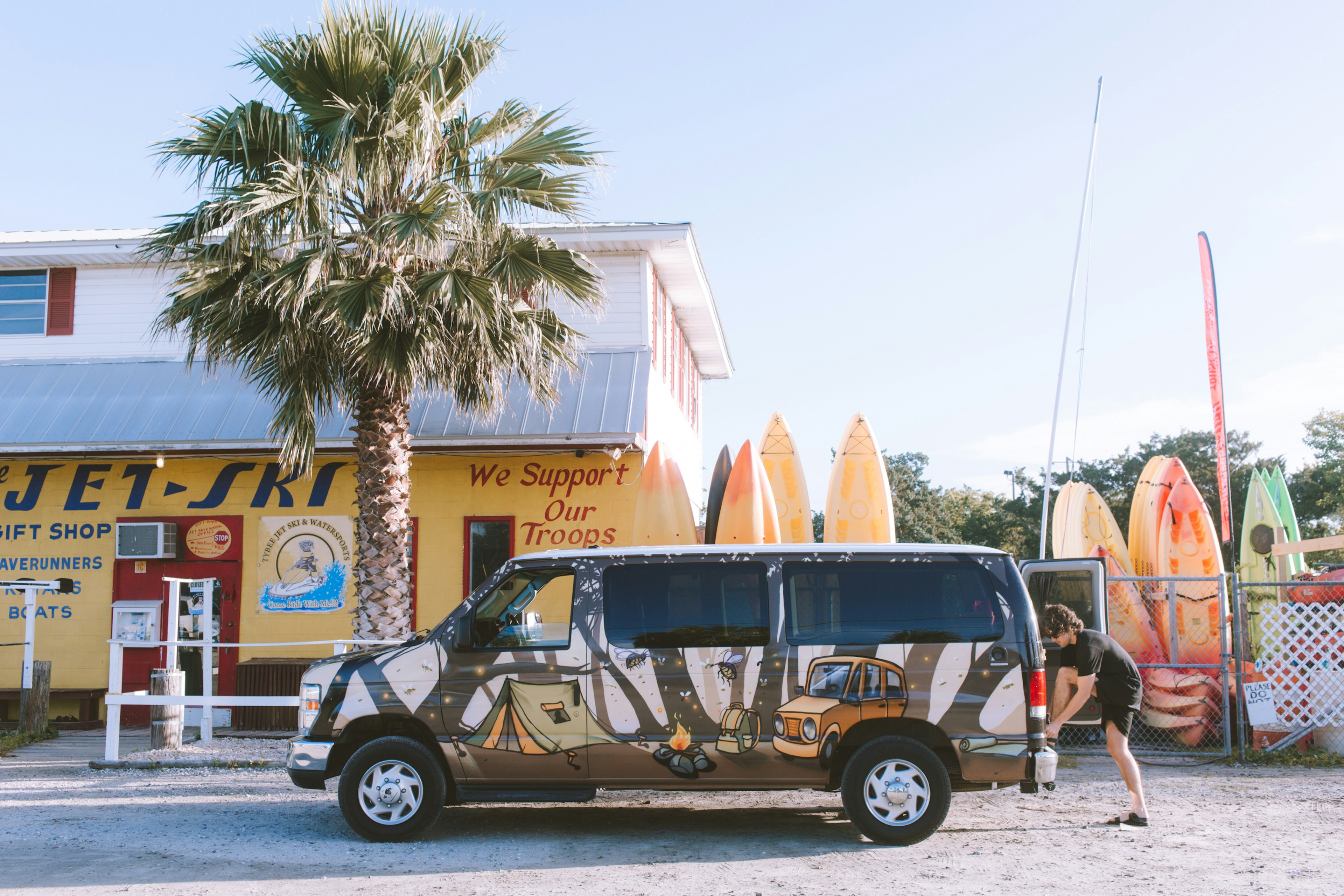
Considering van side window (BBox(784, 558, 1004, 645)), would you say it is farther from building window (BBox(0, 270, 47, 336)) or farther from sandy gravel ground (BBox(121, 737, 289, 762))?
building window (BBox(0, 270, 47, 336))

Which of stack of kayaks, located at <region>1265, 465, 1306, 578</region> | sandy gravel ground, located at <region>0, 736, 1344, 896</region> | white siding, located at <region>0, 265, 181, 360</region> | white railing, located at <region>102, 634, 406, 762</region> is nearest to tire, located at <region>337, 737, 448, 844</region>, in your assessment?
sandy gravel ground, located at <region>0, 736, 1344, 896</region>

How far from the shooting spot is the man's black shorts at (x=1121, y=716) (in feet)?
25.1

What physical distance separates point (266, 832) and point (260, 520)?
730 centimetres

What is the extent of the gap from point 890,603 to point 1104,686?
1941mm

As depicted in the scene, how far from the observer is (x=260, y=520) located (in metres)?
14.1

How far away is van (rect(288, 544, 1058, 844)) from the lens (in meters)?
6.97

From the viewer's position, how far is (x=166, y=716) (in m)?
11.2

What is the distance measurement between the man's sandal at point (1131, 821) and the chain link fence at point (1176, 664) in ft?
11.9

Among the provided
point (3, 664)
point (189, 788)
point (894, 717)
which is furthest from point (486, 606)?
point (3, 664)

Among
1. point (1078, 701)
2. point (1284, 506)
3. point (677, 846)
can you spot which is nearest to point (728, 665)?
point (677, 846)

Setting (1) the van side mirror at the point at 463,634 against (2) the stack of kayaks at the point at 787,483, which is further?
(2) the stack of kayaks at the point at 787,483

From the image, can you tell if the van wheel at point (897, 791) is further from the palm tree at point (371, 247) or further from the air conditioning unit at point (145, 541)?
the air conditioning unit at point (145, 541)

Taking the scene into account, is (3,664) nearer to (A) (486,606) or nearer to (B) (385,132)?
(B) (385,132)

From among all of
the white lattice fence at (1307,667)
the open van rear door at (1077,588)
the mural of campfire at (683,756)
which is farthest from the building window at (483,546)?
the white lattice fence at (1307,667)
